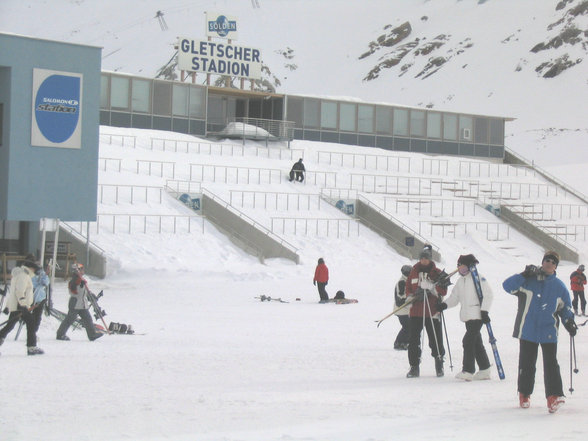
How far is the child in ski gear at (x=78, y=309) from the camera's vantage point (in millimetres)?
14984

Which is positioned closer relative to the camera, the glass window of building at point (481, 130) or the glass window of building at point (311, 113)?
the glass window of building at point (311, 113)

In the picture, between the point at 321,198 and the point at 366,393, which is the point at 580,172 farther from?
the point at 366,393

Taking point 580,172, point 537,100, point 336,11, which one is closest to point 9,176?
point 580,172

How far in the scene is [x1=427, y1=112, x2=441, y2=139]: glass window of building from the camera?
183 feet

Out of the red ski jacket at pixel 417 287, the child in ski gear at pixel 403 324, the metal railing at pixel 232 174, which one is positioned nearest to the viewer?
the red ski jacket at pixel 417 287

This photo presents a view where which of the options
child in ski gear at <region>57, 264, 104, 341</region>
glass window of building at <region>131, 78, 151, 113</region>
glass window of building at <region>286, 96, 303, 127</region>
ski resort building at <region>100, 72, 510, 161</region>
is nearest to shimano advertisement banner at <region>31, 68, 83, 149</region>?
child in ski gear at <region>57, 264, 104, 341</region>

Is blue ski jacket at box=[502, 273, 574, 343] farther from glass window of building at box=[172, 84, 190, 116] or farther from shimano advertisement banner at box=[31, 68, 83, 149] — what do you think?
glass window of building at box=[172, 84, 190, 116]

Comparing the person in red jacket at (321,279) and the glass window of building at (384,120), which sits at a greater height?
the glass window of building at (384,120)

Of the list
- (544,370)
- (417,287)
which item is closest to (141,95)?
(417,287)

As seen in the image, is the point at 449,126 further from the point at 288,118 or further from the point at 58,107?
the point at 58,107

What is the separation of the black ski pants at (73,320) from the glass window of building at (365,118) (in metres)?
39.8

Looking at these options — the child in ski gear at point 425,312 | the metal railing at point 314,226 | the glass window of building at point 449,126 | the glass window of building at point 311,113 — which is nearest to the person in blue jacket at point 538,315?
the child in ski gear at point 425,312

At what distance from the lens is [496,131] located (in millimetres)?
58031

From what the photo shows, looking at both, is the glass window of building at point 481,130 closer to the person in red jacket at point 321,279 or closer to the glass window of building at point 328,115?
the glass window of building at point 328,115
